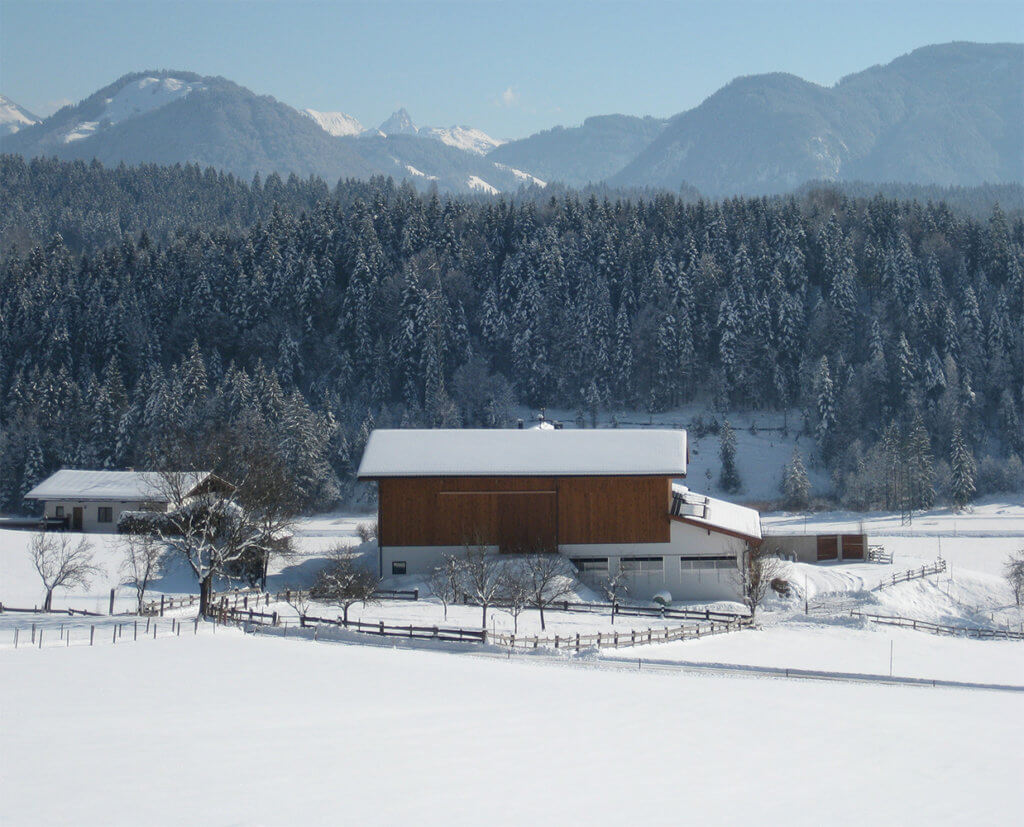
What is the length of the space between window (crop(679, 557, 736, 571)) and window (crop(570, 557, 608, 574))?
12.0ft

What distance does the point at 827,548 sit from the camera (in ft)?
185

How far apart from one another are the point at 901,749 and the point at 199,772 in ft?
43.8

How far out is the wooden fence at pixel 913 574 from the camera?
47.7m

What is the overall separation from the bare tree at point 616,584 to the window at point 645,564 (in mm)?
413

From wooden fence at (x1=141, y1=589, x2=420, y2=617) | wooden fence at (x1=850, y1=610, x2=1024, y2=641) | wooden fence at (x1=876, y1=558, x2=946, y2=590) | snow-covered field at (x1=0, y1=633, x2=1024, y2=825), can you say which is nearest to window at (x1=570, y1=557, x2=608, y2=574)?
wooden fence at (x1=141, y1=589, x2=420, y2=617)

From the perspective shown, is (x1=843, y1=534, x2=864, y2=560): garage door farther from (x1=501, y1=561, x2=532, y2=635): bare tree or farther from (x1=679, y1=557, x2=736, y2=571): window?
(x1=501, y1=561, x2=532, y2=635): bare tree

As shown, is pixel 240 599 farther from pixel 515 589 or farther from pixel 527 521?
pixel 527 521

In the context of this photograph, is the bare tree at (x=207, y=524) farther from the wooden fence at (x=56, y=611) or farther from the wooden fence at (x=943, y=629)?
the wooden fence at (x=943, y=629)

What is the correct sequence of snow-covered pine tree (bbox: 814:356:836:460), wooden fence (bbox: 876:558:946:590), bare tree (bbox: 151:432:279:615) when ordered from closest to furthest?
1. bare tree (bbox: 151:432:279:615)
2. wooden fence (bbox: 876:558:946:590)
3. snow-covered pine tree (bbox: 814:356:836:460)

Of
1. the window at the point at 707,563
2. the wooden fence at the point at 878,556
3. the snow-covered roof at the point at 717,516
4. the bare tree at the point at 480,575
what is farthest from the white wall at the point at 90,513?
the wooden fence at the point at 878,556

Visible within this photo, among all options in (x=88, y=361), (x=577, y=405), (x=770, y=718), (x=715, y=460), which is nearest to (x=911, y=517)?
(x=715, y=460)

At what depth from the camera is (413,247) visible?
394ft

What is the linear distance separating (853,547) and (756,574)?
58.6 ft

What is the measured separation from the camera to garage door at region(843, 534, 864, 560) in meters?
55.8
